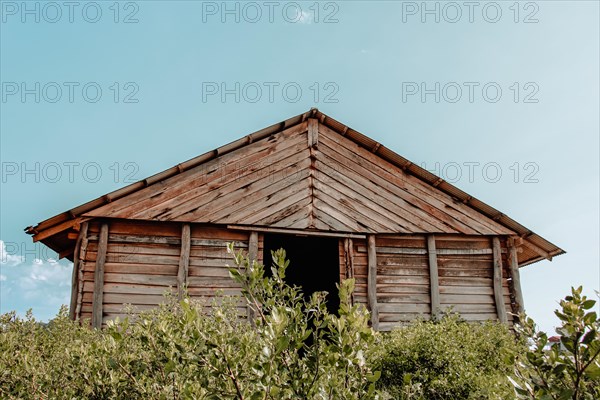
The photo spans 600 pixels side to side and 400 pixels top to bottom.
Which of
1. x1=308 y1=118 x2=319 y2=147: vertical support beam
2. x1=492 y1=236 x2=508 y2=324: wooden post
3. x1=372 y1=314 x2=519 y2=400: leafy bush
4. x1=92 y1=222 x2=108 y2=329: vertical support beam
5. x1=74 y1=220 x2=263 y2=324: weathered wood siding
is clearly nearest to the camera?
x1=372 y1=314 x2=519 y2=400: leafy bush

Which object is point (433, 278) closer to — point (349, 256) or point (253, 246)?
point (349, 256)

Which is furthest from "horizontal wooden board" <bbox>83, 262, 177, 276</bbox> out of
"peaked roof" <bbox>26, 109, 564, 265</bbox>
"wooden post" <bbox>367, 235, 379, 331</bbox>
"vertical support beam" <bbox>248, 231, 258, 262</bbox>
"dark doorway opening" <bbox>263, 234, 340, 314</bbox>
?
"dark doorway opening" <bbox>263, 234, 340, 314</bbox>

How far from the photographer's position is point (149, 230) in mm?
10531

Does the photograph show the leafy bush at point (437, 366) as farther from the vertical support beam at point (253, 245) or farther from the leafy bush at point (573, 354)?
→ the leafy bush at point (573, 354)

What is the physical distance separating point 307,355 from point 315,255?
13595 mm

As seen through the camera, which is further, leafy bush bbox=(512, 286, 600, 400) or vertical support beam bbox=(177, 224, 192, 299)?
vertical support beam bbox=(177, 224, 192, 299)

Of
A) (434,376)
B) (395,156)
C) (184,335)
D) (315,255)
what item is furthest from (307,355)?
(315,255)

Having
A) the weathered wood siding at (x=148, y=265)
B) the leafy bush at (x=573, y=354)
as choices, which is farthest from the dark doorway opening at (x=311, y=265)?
the leafy bush at (x=573, y=354)

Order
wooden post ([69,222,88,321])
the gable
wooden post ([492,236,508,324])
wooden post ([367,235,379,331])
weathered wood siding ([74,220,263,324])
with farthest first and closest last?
wooden post ([492,236,508,324]) < wooden post ([367,235,379,331]) < the gable < weathered wood siding ([74,220,263,324]) < wooden post ([69,222,88,321])

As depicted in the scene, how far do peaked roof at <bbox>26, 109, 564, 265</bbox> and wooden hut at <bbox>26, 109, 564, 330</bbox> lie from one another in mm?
25

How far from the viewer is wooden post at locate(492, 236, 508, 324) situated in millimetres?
11500

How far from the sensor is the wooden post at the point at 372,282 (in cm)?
1088

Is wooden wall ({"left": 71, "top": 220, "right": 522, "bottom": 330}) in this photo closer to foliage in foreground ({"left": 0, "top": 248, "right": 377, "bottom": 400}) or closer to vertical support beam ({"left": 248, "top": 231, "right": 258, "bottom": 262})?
vertical support beam ({"left": 248, "top": 231, "right": 258, "bottom": 262})

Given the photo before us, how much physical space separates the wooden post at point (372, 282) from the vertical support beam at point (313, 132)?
2.58 m
